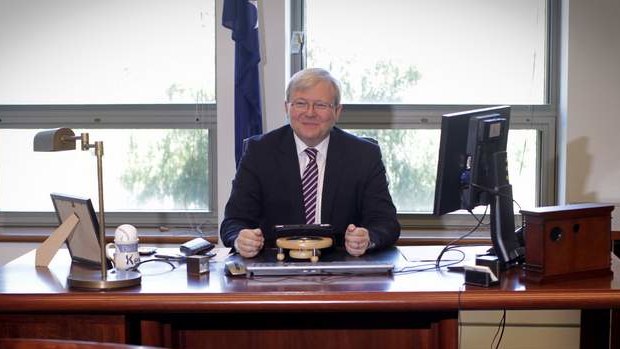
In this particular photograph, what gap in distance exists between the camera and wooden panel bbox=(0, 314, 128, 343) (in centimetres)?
210

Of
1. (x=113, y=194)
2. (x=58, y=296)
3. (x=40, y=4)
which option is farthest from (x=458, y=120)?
(x=40, y=4)

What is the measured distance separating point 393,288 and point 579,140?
197 cm

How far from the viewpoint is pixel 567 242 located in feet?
7.34

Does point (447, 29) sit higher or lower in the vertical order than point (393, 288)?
higher

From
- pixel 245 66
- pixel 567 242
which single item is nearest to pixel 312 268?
pixel 567 242

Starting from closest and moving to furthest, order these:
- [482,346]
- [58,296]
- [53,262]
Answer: [58,296]
[53,262]
[482,346]

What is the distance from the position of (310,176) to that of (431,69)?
1283mm

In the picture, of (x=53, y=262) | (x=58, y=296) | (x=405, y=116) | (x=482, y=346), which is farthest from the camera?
(x=405, y=116)

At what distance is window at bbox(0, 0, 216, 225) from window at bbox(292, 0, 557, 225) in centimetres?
57

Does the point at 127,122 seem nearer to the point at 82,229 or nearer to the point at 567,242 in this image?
the point at 82,229

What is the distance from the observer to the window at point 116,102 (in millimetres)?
3939

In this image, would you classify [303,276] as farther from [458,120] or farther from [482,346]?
[482,346]

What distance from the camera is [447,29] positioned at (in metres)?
3.86

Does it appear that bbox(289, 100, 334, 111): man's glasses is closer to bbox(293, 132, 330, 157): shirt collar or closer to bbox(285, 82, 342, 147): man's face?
bbox(285, 82, 342, 147): man's face
